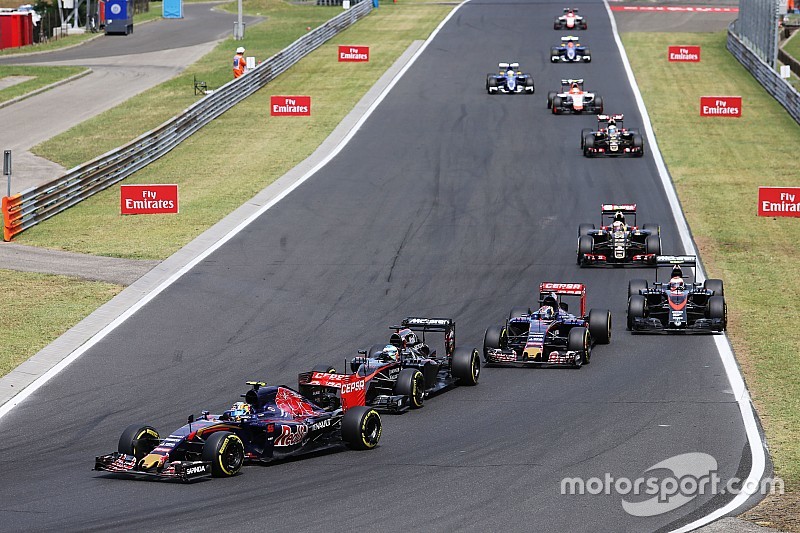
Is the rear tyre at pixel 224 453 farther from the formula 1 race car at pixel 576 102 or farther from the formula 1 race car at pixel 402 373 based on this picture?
the formula 1 race car at pixel 576 102

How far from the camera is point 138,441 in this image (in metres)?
16.7

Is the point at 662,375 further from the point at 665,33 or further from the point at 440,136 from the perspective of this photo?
the point at 665,33

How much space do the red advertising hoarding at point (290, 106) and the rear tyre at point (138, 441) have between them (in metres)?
37.0

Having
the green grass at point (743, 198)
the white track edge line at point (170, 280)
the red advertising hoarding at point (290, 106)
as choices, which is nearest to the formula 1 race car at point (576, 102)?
the green grass at point (743, 198)

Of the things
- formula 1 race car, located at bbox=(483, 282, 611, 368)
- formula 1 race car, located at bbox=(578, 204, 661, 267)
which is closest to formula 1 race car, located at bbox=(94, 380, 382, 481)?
formula 1 race car, located at bbox=(483, 282, 611, 368)

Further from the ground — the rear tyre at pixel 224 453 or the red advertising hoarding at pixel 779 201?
the rear tyre at pixel 224 453

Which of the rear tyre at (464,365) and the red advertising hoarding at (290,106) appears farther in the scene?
the red advertising hoarding at (290,106)

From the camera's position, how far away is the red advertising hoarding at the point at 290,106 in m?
52.9

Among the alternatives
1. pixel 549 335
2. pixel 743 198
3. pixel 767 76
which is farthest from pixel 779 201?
pixel 767 76

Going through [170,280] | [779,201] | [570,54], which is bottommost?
[170,280]

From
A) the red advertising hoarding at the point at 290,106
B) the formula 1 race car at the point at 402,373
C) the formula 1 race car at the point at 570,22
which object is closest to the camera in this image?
the formula 1 race car at the point at 402,373

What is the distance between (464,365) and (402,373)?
1.67 m

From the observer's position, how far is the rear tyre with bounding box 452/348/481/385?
2178 cm

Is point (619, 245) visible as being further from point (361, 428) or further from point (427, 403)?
point (361, 428)
